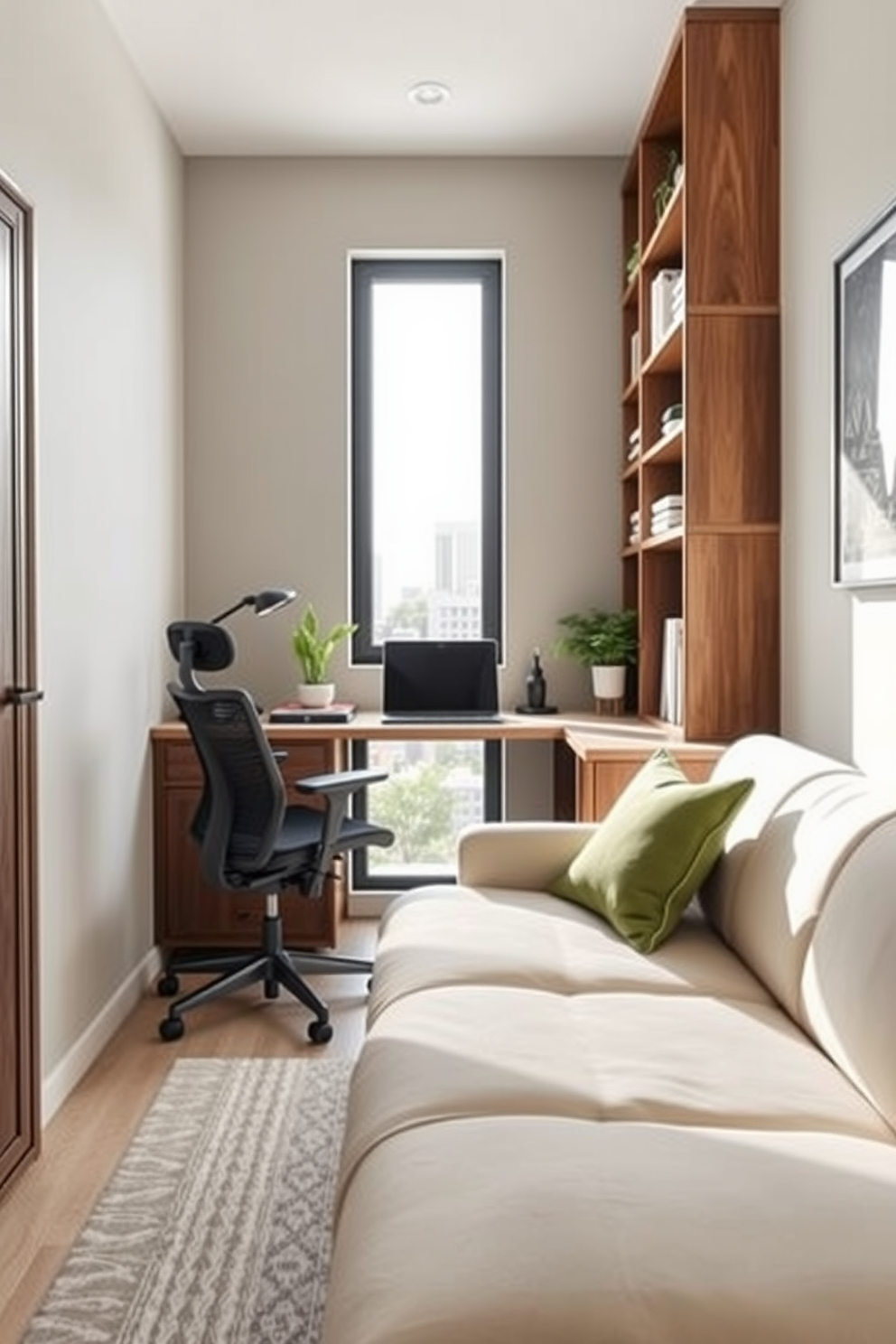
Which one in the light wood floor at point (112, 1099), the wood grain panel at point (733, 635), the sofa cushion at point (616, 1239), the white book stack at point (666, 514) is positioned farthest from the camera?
the white book stack at point (666, 514)

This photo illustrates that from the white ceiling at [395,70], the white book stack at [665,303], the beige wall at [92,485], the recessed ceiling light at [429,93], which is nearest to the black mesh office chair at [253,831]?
the beige wall at [92,485]

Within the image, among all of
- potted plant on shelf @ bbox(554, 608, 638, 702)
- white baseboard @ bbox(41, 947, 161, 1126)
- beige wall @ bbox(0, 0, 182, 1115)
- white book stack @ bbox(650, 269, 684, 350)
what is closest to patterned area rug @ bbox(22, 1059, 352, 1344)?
white baseboard @ bbox(41, 947, 161, 1126)

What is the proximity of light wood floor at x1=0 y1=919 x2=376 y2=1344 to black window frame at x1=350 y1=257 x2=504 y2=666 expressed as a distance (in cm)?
121

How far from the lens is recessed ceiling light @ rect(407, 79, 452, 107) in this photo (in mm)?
3322

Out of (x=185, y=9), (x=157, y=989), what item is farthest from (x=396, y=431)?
(x=157, y=989)

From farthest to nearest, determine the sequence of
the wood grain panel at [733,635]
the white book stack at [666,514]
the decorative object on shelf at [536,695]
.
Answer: the decorative object on shelf at [536,695] < the white book stack at [666,514] < the wood grain panel at [733,635]

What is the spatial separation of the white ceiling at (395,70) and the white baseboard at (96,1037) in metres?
2.64

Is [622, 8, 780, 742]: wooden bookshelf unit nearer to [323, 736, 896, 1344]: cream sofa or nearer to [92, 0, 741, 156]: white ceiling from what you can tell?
[92, 0, 741, 156]: white ceiling

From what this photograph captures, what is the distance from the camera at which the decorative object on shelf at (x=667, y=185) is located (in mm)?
3187

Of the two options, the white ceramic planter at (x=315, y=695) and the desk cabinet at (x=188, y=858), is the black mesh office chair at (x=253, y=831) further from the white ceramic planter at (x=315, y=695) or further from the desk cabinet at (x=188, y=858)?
the white ceramic planter at (x=315, y=695)

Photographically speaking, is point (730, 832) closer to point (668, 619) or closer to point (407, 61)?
point (668, 619)

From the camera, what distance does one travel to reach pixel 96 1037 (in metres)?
2.77

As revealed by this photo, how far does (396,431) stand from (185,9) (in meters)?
1.51

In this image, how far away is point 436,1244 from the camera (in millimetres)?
1073
